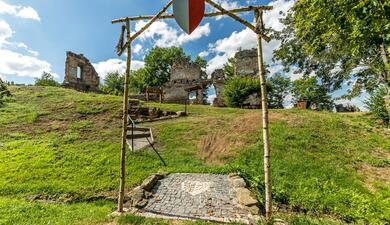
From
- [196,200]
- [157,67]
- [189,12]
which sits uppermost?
[157,67]

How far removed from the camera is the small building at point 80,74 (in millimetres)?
25953

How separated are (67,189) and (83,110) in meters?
8.45

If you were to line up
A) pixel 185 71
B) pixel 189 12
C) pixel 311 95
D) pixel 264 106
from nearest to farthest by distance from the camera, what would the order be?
pixel 189 12 → pixel 264 106 → pixel 311 95 → pixel 185 71

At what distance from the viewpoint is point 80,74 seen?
95.2ft

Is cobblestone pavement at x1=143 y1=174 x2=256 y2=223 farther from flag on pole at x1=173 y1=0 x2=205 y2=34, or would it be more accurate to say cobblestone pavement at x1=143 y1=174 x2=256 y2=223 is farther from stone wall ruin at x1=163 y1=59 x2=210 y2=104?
stone wall ruin at x1=163 y1=59 x2=210 y2=104

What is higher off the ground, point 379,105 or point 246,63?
point 246,63

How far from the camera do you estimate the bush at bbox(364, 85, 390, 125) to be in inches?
429

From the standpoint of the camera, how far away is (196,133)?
953 cm

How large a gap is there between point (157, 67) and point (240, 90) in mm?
→ 27217

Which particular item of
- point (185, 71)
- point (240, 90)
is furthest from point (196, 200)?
point (185, 71)

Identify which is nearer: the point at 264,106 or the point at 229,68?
the point at 264,106

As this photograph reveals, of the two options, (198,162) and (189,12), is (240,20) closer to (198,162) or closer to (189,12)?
(189,12)

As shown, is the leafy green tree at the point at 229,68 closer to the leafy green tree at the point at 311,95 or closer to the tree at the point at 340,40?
the leafy green tree at the point at 311,95

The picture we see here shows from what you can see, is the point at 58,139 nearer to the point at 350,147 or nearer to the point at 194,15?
the point at 194,15
